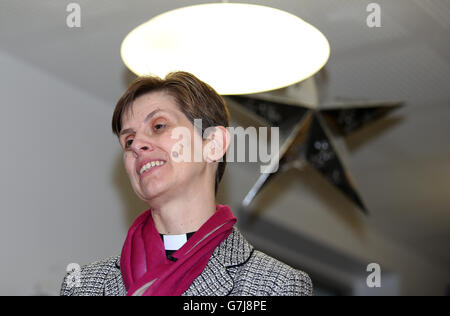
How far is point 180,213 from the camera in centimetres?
133

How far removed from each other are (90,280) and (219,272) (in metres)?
0.28

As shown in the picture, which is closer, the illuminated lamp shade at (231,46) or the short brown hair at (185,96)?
the short brown hair at (185,96)

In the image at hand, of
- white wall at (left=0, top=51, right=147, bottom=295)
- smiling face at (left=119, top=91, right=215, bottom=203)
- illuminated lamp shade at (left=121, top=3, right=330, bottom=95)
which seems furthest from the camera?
white wall at (left=0, top=51, right=147, bottom=295)

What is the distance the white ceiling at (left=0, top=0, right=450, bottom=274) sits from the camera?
2326 millimetres

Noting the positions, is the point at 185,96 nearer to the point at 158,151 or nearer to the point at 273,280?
the point at 158,151

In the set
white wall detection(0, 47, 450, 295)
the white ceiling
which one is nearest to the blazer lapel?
the white ceiling

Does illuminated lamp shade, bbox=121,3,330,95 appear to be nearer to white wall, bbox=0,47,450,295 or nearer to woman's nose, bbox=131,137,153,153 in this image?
woman's nose, bbox=131,137,153,153

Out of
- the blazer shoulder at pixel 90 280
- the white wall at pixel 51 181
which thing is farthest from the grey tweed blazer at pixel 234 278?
the white wall at pixel 51 181

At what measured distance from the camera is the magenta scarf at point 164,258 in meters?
1.17

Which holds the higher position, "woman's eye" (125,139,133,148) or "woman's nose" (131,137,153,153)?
"woman's eye" (125,139,133,148)

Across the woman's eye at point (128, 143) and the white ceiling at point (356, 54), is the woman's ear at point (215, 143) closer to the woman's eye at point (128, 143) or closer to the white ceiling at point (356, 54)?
the woman's eye at point (128, 143)

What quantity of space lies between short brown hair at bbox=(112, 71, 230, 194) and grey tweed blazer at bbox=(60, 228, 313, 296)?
0.24 m

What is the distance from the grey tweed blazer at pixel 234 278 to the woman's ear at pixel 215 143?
161mm

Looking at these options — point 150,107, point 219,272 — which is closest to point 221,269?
point 219,272
